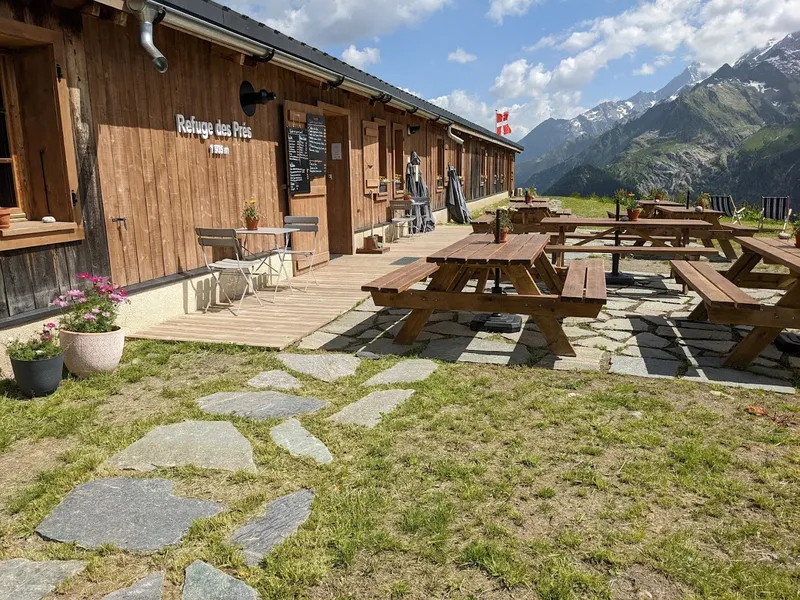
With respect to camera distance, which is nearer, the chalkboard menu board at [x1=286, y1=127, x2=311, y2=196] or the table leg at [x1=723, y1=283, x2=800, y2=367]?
the table leg at [x1=723, y1=283, x2=800, y2=367]

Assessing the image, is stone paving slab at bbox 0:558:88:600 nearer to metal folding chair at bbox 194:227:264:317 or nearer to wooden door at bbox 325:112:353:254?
metal folding chair at bbox 194:227:264:317

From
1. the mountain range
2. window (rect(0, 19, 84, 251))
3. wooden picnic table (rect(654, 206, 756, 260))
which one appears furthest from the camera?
the mountain range

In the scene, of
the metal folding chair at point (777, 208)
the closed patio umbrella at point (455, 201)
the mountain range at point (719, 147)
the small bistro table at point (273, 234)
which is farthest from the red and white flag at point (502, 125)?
the mountain range at point (719, 147)

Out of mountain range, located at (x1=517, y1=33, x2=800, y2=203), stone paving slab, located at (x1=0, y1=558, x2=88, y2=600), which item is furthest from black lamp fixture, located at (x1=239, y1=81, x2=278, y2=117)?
mountain range, located at (x1=517, y1=33, x2=800, y2=203)

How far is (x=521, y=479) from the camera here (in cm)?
262

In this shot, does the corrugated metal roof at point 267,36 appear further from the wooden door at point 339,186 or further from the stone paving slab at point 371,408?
the stone paving slab at point 371,408

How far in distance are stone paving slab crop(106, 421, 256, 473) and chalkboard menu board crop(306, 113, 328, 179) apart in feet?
18.0

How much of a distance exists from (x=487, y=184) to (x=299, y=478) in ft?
69.7

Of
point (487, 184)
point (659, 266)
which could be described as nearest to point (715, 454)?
point (659, 266)

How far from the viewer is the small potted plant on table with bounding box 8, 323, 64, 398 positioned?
364cm

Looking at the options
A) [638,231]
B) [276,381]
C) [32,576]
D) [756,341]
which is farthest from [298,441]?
[638,231]

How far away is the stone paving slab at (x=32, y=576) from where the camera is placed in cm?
193

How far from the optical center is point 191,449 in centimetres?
294

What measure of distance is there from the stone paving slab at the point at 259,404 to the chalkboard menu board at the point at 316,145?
4986 mm
